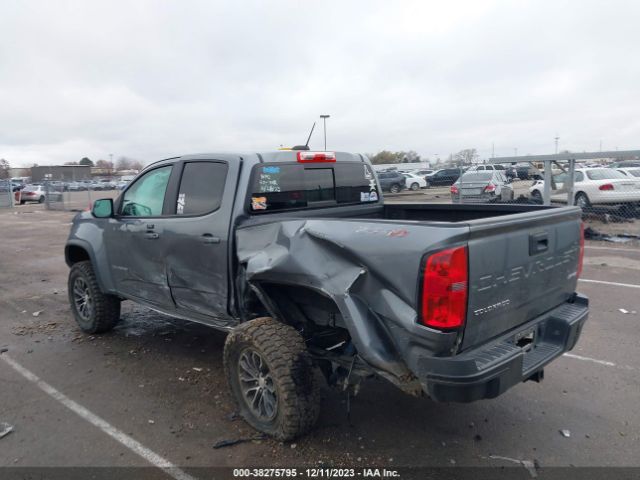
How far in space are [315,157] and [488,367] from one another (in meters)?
2.34

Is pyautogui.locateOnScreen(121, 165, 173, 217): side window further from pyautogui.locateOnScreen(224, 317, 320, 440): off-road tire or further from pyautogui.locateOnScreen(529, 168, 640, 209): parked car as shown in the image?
pyautogui.locateOnScreen(529, 168, 640, 209): parked car

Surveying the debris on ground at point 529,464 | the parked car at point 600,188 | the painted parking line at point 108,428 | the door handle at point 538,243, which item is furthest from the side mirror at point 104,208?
the parked car at point 600,188

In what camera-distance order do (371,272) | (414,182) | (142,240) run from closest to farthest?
(371,272) → (142,240) → (414,182)

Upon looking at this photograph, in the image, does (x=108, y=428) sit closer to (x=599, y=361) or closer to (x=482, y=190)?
(x=599, y=361)

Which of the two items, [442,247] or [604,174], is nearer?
[442,247]

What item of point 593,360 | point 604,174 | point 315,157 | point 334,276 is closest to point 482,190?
point 604,174

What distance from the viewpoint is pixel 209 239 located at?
150 inches

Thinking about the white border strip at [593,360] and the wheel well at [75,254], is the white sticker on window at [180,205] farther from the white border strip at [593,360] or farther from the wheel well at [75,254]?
the white border strip at [593,360]

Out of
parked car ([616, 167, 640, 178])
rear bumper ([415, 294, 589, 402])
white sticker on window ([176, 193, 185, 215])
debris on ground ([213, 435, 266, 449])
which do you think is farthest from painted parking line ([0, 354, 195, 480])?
parked car ([616, 167, 640, 178])

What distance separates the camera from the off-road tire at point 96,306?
5.32 m

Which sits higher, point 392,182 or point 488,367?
point 392,182

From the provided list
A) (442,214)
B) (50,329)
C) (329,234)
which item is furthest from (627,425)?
(50,329)

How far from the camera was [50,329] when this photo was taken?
5.80 meters

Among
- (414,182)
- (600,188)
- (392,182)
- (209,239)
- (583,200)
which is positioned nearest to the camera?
(209,239)
